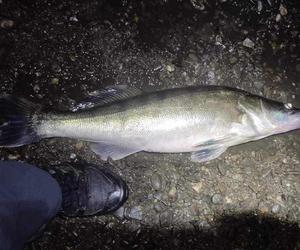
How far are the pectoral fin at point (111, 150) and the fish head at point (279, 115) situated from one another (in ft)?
3.92

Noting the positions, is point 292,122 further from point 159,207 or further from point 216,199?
point 159,207

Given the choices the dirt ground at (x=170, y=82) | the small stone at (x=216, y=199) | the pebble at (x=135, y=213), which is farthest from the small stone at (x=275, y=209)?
the pebble at (x=135, y=213)

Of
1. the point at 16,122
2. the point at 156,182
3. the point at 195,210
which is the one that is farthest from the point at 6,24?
the point at 195,210

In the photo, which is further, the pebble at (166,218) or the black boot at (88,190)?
the pebble at (166,218)

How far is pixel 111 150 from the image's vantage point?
3.56 m

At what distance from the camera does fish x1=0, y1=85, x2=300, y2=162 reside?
3.37 meters

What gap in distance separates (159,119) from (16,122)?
1.27 m

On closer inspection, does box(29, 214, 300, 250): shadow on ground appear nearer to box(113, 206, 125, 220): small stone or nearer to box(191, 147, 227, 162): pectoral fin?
box(113, 206, 125, 220): small stone

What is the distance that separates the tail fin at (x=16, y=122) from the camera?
11.3 ft

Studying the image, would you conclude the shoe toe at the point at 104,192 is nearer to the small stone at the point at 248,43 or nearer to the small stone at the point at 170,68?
the small stone at the point at 170,68

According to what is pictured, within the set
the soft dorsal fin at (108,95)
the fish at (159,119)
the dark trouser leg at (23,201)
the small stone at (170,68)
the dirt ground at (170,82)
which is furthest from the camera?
the small stone at (170,68)

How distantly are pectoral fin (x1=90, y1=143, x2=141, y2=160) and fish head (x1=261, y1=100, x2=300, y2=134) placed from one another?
1.19m

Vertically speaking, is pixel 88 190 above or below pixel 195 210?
above

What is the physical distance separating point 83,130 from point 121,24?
1.20 metres
